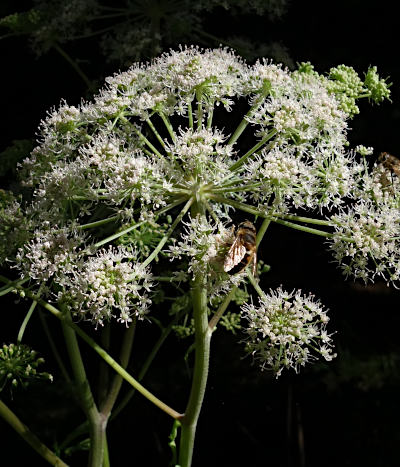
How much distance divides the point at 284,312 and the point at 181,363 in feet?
4.28

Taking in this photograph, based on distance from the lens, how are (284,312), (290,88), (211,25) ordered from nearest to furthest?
(284,312)
(290,88)
(211,25)

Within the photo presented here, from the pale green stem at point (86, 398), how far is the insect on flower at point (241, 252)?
611mm

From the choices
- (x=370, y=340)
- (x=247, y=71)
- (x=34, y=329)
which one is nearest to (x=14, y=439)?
(x=34, y=329)

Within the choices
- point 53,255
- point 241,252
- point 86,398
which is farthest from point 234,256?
point 86,398

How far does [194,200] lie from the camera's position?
1.76 m

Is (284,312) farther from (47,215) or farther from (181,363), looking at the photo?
(181,363)

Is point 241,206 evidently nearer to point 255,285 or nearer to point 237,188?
point 237,188

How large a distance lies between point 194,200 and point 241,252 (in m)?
0.25

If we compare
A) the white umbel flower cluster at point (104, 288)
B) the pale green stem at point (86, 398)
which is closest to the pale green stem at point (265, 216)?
the white umbel flower cluster at point (104, 288)

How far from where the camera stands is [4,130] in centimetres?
305

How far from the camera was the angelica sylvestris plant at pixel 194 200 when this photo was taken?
165 cm

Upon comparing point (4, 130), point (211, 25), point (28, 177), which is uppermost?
point (211, 25)

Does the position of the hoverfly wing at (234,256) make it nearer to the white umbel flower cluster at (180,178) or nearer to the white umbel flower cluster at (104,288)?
the white umbel flower cluster at (180,178)

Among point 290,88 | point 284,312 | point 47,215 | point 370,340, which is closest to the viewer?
point 284,312
